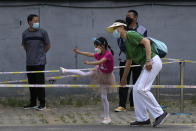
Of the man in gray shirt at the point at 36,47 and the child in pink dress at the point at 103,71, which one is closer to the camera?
the child in pink dress at the point at 103,71

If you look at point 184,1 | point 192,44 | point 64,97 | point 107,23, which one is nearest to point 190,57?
point 192,44

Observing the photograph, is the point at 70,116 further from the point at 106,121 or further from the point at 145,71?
the point at 145,71

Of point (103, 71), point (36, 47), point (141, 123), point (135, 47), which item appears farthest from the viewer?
point (36, 47)

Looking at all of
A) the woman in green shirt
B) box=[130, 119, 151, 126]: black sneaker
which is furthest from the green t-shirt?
box=[130, 119, 151, 126]: black sneaker

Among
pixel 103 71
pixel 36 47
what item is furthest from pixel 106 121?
pixel 36 47

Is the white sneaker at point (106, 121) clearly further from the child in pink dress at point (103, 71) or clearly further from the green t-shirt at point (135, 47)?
the green t-shirt at point (135, 47)

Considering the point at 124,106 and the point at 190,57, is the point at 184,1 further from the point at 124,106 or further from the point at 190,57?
the point at 124,106

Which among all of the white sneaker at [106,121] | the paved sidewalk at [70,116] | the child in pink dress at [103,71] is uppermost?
the child in pink dress at [103,71]

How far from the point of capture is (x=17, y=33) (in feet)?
36.1

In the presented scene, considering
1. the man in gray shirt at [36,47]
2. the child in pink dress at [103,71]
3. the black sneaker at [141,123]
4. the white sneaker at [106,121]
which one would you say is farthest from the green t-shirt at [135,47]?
the man in gray shirt at [36,47]

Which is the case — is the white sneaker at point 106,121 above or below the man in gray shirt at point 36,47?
below

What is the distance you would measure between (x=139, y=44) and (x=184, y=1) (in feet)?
12.2

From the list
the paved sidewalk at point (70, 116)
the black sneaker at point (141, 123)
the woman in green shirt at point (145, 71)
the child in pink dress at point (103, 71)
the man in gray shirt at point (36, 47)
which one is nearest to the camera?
the woman in green shirt at point (145, 71)

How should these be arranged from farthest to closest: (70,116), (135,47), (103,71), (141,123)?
(70,116) → (103,71) → (141,123) → (135,47)
